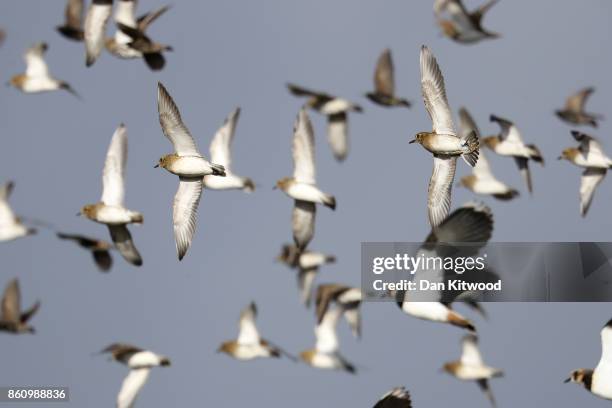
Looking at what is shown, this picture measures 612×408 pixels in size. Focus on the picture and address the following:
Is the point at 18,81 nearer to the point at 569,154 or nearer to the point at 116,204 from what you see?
the point at 116,204

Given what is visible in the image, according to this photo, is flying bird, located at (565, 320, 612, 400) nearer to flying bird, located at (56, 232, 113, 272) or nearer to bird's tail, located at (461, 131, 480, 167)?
bird's tail, located at (461, 131, 480, 167)

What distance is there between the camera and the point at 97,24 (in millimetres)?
27109

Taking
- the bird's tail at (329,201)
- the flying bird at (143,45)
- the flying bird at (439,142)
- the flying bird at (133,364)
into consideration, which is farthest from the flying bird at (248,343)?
the flying bird at (439,142)

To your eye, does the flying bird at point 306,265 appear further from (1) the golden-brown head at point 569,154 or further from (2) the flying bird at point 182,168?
(2) the flying bird at point 182,168

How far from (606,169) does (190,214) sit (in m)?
10.1

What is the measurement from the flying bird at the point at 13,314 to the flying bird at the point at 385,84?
31.8 feet

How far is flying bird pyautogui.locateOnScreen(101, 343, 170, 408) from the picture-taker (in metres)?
28.2

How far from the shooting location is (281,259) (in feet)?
120

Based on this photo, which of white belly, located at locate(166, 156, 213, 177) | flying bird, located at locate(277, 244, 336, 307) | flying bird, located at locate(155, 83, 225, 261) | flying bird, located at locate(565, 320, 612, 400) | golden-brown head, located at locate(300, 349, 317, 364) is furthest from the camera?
flying bird, located at locate(277, 244, 336, 307)

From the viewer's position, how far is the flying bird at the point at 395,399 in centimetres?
1853


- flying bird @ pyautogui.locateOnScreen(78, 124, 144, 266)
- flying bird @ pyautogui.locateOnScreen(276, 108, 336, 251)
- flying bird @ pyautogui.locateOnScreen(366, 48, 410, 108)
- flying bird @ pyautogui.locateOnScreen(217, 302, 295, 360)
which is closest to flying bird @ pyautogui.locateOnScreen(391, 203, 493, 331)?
flying bird @ pyautogui.locateOnScreen(276, 108, 336, 251)

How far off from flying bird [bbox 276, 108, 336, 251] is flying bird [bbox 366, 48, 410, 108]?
5096mm

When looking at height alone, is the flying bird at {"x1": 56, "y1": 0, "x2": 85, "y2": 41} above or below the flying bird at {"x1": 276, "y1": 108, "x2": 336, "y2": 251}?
above

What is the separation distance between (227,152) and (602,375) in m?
12.4
